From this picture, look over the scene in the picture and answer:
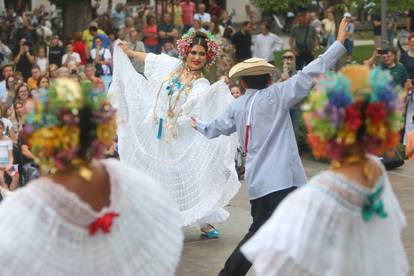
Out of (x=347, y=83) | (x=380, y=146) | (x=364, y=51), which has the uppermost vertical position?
(x=347, y=83)

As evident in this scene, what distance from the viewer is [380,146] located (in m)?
5.61

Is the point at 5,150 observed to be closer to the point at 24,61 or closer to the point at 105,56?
the point at 105,56

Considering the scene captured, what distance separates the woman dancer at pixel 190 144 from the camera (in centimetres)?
938

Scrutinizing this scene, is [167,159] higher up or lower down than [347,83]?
lower down

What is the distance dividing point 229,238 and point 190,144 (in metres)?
0.99

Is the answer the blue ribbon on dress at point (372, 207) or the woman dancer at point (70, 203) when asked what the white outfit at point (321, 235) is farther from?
the woman dancer at point (70, 203)

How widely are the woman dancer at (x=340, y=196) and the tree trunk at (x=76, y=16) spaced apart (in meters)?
19.3

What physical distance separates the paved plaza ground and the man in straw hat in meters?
1.15

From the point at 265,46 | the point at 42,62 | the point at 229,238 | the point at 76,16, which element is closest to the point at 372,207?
the point at 229,238

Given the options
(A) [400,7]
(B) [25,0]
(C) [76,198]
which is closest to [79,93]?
(C) [76,198]

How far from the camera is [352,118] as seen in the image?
549cm

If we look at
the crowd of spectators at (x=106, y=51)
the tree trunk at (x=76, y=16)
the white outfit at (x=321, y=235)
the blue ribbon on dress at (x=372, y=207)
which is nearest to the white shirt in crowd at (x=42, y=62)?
the crowd of spectators at (x=106, y=51)

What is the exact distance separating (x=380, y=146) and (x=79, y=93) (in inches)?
66.1

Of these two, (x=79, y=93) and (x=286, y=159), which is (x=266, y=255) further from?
→ (x=286, y=159)
